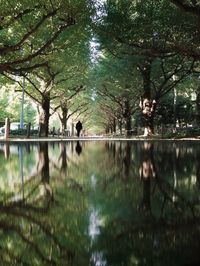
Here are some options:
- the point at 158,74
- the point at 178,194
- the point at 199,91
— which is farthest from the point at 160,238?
the point at 199,91

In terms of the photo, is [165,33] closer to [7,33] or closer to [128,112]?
[7,33]

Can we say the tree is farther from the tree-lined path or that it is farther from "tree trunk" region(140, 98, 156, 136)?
"tree trunk" region(140, 98, 156, 136)

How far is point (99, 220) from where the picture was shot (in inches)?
229

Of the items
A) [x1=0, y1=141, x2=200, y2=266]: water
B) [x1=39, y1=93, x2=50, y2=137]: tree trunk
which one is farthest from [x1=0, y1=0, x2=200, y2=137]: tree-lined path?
[x1=0, y1=141, x2=200, y2=266]: water

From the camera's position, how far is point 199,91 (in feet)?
175

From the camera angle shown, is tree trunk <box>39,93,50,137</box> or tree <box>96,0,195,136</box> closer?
tree <box>96,0,195,136</box>

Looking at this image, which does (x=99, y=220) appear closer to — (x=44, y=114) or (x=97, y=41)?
(x=97, y=41)

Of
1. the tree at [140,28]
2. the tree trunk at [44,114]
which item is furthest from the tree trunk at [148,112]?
the tree at [140,28]

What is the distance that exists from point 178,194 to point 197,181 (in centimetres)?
194

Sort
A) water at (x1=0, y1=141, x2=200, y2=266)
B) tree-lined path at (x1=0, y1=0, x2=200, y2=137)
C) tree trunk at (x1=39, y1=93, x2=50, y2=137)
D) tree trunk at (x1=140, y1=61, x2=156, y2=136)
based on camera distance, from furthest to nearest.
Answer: tree trunk at (x1=39, y1=93, x2=50, y2=137) → tree trunk at (x1=140, y1=61, x2=156, y2=136) → tree-lined path at (x1=0, y1=0, x2=200, y2=137) → water at (x1=0, y1=141, x2=200, y2=266)

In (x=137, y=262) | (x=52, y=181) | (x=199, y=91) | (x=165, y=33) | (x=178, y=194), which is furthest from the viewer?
(x=199, y=91)

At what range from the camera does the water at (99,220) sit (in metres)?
4.24

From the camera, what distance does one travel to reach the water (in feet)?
13.9

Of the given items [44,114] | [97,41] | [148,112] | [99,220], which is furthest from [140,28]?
[99,220]
